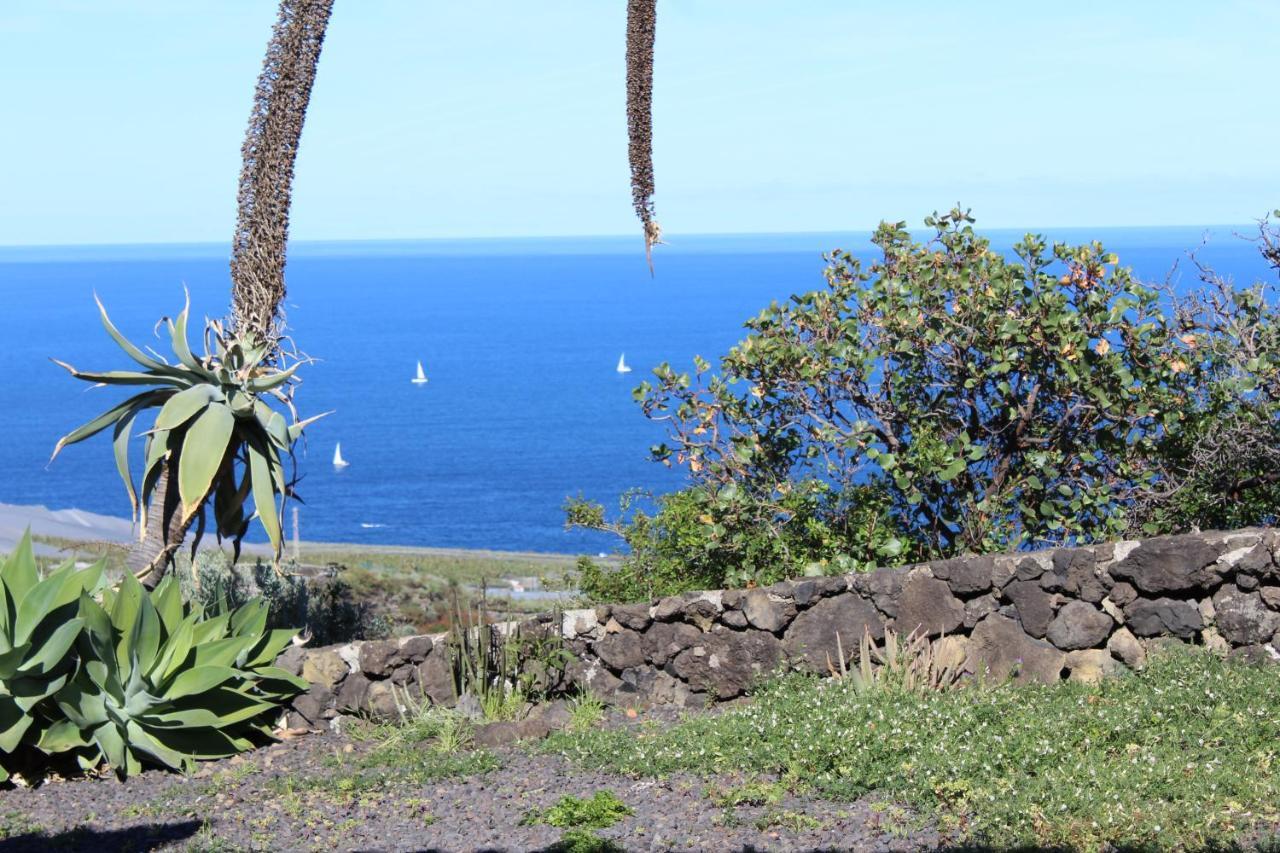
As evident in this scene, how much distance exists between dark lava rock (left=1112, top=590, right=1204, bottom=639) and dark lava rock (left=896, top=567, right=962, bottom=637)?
37.4 inches

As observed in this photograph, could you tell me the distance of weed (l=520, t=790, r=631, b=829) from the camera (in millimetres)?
5680

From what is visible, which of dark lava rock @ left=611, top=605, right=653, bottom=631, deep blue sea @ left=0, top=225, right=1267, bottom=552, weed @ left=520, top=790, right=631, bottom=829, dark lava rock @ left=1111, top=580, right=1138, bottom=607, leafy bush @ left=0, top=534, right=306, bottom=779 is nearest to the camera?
weed @ left=520, top=790, right=631, bottom=829

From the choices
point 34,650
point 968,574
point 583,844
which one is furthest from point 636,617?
point 34,650

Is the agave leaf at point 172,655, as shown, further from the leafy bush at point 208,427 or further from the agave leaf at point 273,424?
the agave leaf at point 273,424

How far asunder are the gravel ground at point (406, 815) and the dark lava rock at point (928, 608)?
212cm

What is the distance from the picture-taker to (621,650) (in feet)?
27.2

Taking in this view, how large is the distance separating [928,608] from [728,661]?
4.12 feet

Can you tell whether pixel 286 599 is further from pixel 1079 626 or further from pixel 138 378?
pixel 1079 626

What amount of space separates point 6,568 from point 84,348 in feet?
463

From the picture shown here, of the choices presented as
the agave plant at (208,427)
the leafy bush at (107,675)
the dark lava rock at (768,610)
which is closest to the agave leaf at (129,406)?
the agave plant at (208,427)

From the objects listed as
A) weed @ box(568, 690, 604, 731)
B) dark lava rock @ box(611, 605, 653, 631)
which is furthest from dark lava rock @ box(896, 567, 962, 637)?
weed @ box(568, 690, 604, 731)

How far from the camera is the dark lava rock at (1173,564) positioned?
A: 723cm

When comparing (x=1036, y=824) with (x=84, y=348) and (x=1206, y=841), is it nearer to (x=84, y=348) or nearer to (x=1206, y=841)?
(x=1206, y=841)

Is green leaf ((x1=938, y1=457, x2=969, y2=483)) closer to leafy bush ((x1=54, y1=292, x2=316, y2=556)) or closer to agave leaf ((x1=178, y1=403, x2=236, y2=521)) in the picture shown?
leafy bush ((x1=54, y1=292, x2=316, y2=556))
